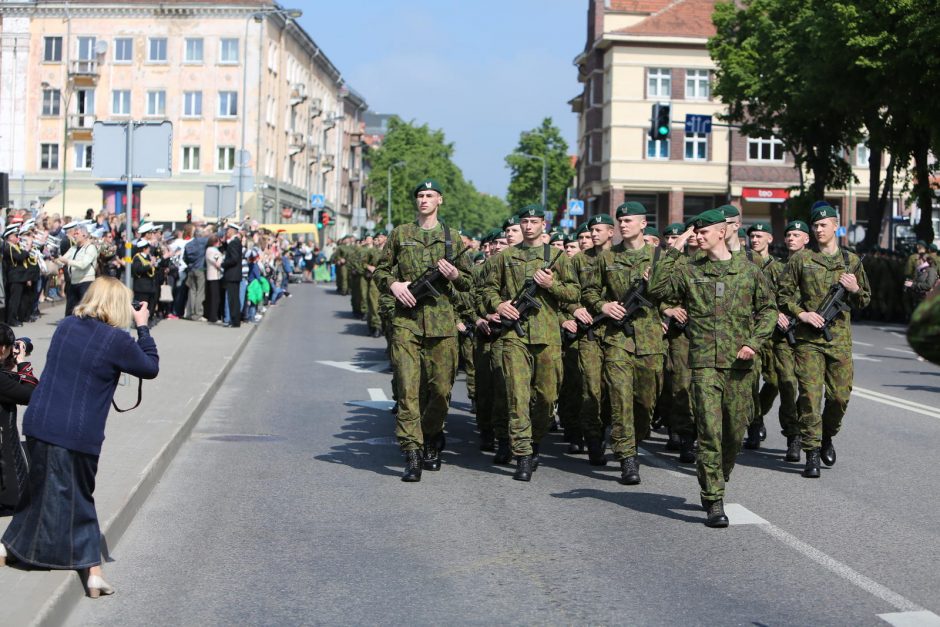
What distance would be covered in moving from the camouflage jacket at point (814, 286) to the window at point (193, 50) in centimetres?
6697

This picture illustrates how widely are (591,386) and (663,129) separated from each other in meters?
22.0

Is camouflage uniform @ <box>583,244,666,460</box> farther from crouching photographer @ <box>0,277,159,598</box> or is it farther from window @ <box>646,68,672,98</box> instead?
window @ <box>646,68,672,98</box>

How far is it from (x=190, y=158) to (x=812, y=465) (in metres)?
67.6

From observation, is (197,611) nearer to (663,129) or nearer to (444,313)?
(444,313)

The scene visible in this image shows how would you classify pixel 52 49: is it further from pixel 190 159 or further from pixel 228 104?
pixel 228 104

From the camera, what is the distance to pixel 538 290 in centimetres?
1011

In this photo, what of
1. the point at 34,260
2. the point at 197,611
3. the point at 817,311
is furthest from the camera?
the point at 34,260

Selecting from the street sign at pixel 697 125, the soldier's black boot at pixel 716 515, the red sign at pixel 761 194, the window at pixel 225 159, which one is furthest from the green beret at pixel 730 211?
the window at pixel 225 159

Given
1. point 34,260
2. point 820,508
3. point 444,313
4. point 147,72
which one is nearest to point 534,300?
point 444,313

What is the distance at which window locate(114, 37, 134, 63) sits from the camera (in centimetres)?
7494

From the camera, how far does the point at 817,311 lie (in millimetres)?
10680

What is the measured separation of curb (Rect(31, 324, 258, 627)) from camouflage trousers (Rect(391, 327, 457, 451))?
1777mm

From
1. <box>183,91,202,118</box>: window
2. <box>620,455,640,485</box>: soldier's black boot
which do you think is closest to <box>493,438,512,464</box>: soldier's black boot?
<box>620,455,640,485</box>: soldier's black boot

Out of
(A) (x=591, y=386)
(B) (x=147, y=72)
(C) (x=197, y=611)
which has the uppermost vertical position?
(B) (x=147, y=72)
